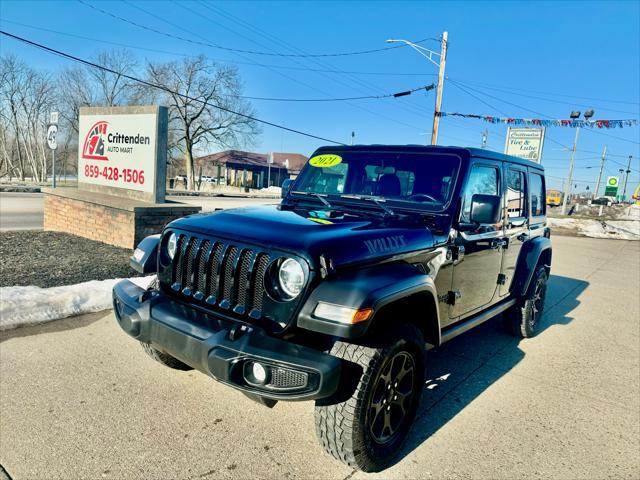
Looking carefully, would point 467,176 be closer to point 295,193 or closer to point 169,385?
point 295,193

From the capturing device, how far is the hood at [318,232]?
93.0 inches

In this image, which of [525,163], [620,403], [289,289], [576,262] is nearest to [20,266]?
[289,289]

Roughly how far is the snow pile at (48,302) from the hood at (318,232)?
2475 millimetres

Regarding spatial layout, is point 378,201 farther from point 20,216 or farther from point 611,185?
point 611,185

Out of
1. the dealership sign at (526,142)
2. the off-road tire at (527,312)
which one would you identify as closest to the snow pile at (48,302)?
the off-road tire at (527,312)

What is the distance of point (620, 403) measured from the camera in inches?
144

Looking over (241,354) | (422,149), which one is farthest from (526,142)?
(241,354)

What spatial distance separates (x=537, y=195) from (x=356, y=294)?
3.84 metres

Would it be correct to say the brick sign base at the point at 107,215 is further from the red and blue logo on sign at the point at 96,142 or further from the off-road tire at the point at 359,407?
the off-road tire at the point at 359,407

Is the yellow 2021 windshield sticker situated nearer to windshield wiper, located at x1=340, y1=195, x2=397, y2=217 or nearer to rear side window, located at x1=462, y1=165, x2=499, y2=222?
windshield wiper, located at x1=340, y1=195, x2=397, y2=217

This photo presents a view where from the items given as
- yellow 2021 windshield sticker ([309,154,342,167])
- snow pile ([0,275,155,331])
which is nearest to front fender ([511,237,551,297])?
yellow 2021 windshield sticker ([309,154,342,167])

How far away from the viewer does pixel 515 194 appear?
439cm

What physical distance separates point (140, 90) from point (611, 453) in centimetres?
5466

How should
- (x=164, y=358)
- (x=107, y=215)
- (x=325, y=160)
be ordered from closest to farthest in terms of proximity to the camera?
1. (x=164, y=358)
2. (x=325, y=160)
3. (x=107, y=215)
